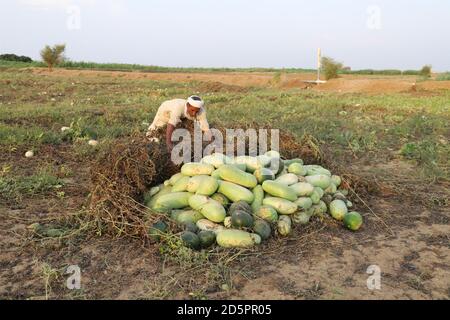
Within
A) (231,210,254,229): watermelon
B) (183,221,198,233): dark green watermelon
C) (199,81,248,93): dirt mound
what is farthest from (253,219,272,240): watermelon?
(199,81,248,93): dirt mound

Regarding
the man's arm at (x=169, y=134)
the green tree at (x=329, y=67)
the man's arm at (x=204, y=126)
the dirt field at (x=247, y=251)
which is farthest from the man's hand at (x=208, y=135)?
the green tree at (x=329, y=67)

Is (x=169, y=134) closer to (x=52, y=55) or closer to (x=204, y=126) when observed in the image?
(x=204, y=126)

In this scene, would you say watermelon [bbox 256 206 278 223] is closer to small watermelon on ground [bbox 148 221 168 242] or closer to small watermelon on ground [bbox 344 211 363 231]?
small watermelon on ground [bbox 344 211 363 231]

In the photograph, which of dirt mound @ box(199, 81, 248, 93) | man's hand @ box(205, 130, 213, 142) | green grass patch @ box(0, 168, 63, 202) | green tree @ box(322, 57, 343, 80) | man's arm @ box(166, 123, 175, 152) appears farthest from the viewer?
green tree @ box(322, 57, 343, 80)

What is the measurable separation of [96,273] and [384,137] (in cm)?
710

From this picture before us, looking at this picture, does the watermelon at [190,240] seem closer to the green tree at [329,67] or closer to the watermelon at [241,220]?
the watermelon at [241,220]

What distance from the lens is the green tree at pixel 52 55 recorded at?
35000mm

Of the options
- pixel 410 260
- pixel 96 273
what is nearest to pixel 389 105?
pixel 410 260

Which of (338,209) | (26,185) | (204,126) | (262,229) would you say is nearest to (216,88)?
(204,126)

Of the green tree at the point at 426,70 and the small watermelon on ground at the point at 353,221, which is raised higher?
the green tree at the point at 426,70

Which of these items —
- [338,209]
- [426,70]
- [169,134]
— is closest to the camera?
[338,209]

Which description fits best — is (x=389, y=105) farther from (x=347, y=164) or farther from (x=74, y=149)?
(x=74, y=149)

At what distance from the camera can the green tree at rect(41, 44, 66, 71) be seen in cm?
3500

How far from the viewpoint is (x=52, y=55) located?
117 ft
